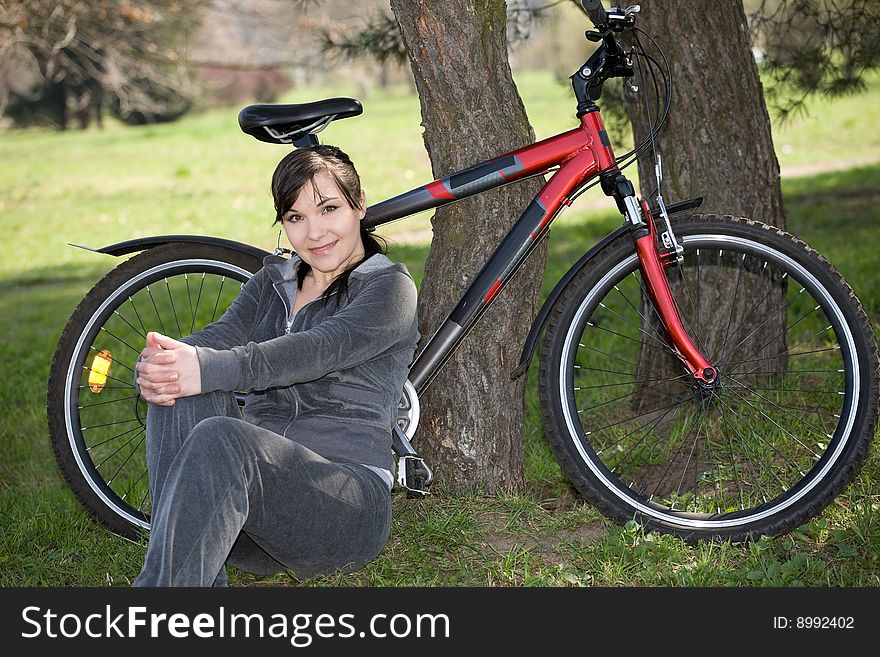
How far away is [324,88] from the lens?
35750 millimetres

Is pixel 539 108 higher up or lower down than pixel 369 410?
higher up

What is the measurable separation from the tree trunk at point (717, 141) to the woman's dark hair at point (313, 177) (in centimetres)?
128

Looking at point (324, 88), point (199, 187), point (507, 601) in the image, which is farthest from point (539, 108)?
point (507, 601)

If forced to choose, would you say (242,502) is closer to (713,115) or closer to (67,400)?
(67,400)

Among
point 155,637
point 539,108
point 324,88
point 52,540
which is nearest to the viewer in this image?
point 155,637

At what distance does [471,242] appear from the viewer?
313 centimetres

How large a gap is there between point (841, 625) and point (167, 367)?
1698 millimetres

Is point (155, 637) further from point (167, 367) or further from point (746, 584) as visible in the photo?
point (746, 584)

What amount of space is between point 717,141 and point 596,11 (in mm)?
998

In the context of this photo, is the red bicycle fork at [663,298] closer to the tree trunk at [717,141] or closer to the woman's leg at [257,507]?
the tree trunk at [717,141]

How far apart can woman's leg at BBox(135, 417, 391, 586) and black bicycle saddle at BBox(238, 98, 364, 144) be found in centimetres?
96

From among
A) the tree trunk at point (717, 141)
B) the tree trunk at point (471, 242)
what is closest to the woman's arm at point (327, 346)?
the tree trunk at point (471, 242)

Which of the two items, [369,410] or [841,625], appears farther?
[369,410]

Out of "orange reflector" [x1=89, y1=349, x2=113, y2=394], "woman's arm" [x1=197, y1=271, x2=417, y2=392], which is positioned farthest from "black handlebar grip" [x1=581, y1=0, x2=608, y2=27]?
"orange reflector" [x1=89, y1=349, x2=113, y2=394]
